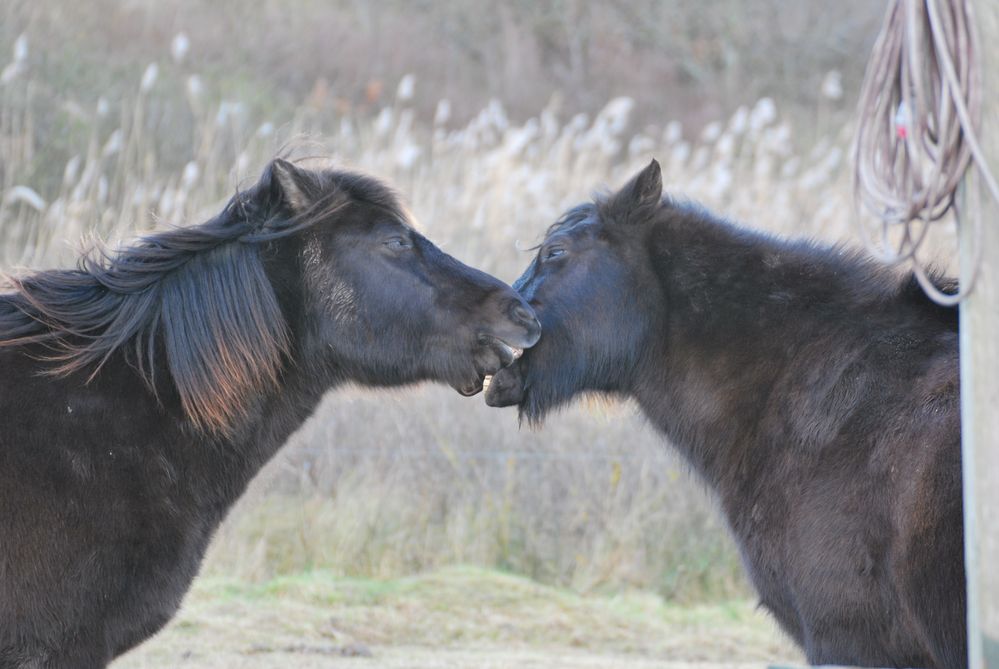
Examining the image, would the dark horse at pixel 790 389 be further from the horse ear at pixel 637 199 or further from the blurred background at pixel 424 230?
the blurred background at pixel 424 230

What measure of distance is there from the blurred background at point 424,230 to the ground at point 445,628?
26mm

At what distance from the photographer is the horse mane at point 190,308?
420cm

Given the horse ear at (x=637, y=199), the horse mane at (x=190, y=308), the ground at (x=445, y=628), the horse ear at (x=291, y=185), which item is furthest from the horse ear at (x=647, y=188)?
the ground at (x=445, y=628)

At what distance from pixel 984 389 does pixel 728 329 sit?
1919 mm

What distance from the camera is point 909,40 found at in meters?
3.07

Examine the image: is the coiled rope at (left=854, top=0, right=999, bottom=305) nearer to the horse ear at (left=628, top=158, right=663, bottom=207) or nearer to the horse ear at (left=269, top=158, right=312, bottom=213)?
the horse ear at (left=628, top=158, right=663, bottom=207)

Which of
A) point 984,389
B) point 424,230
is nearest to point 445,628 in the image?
point 424,230

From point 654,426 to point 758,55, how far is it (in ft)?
68.8

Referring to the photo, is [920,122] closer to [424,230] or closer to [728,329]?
[728,329]

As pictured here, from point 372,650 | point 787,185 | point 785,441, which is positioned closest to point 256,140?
point 787,185

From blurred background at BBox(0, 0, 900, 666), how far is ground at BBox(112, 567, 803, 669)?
0.03 metres

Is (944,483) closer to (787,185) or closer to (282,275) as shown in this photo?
(282,275)

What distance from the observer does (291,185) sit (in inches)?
177

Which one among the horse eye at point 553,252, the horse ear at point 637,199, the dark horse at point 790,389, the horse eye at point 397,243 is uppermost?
the horse ear at point 637,199
